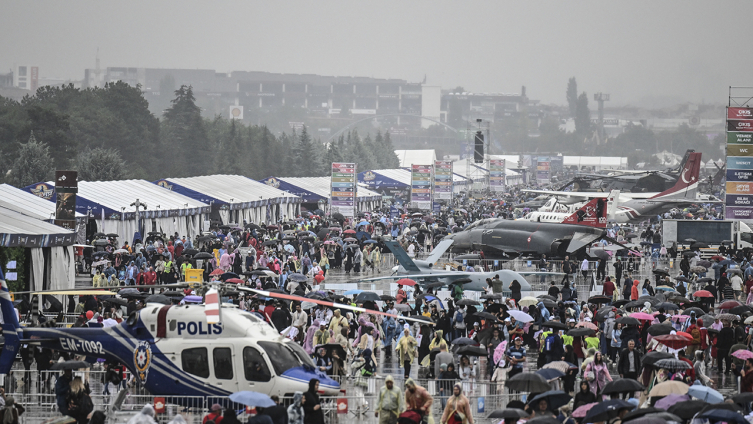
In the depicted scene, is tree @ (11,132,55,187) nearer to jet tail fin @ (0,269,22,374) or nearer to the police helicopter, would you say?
jet tail fin @ (0,269,22,374)

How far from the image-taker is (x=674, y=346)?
692 inches

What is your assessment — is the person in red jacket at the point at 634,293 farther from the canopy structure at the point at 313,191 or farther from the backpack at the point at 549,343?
the canopy structure at the point at 313,191

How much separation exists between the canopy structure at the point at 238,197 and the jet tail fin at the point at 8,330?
32.9 m

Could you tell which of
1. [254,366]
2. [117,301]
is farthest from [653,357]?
[117,301]

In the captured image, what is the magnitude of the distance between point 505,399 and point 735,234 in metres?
30.2

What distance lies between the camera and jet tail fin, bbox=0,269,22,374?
14.8 metres

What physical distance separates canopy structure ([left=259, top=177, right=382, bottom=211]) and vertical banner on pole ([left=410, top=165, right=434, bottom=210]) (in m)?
6.89

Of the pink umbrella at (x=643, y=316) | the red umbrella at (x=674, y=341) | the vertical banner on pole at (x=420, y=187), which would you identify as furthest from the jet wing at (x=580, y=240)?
the vertical banner on pole at (x=420, y=187)

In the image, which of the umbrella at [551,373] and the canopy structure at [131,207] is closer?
the umbrella at [551,373]

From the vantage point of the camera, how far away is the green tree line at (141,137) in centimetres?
7438

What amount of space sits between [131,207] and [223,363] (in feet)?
84.6

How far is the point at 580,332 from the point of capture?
719 inches

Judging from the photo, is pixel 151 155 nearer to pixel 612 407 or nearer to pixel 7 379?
pixel 7 379

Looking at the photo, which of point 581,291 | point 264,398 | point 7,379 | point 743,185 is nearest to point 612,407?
point 264,398
